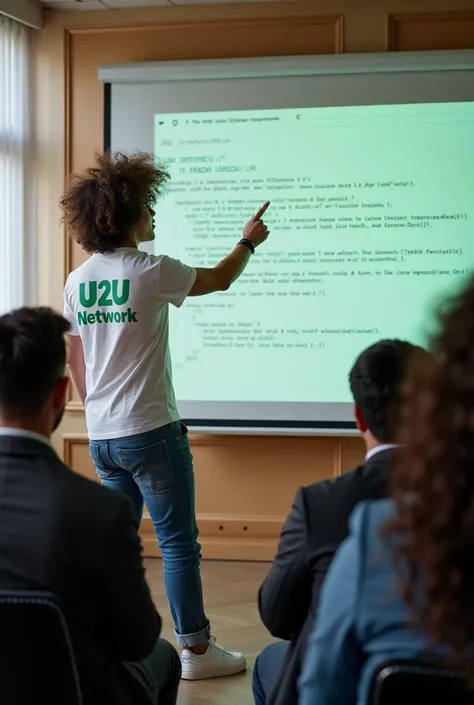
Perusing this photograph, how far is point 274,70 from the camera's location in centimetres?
411

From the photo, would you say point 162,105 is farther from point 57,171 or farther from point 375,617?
point 375,617

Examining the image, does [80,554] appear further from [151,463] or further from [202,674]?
[202,674]

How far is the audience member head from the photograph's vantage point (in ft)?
5.06

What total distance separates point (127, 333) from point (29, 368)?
1.07m

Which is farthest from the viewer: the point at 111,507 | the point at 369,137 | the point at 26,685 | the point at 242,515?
the point at 242,515

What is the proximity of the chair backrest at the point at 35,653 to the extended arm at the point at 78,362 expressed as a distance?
1.54 metres

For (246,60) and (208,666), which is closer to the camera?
(208,666)

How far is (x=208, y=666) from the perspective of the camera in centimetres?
284

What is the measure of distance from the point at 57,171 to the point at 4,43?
0.65 metres

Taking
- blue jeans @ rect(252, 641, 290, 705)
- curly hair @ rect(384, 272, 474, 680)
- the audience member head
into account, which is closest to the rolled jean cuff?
blue jeans @ rect(252, 641, 290, 705)

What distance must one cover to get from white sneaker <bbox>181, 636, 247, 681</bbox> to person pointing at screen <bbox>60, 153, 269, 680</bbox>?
0.11 metres

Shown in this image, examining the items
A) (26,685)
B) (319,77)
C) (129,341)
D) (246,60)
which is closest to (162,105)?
(246,60)

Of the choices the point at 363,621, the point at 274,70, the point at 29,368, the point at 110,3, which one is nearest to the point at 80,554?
the point at 29,368

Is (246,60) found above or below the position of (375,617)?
above
